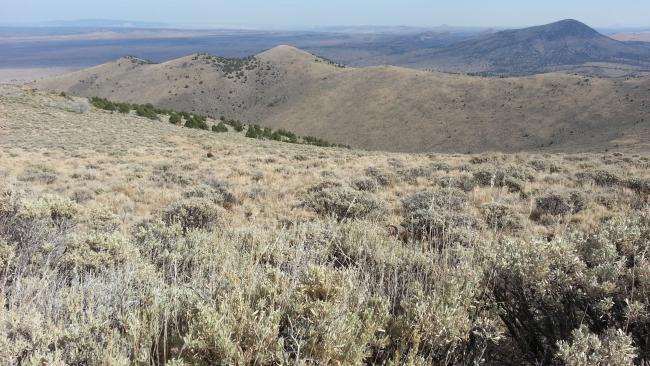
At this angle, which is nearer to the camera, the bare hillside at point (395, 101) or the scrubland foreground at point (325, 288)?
the scrubland foreground at point (325, 288)

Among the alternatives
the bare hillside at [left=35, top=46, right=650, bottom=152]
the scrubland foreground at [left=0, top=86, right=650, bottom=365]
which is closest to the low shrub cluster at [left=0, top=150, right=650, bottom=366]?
the scrubland foreground at [left=0, top=86, right=650, bottom=365]

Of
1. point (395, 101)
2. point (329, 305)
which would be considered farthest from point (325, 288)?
point (395, 101)

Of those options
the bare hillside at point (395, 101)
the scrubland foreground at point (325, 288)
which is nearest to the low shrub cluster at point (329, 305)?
the scrubland foreground at point (325, 288)

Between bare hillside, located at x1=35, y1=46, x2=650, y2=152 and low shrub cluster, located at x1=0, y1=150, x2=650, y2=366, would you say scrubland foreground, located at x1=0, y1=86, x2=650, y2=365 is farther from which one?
bare hillside, located at x1=35, y1=46, x2=650, y2=152

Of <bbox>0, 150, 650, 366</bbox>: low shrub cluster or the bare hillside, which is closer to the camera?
<bbox>0, 150, 650, 366</bbox>: low shrub cluster

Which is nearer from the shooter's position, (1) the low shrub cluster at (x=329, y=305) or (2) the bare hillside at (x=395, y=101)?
(1) the low shrub cluster at (x=329, y=305)

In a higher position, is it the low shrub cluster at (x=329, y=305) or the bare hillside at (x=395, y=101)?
the low shrub cluster at (x=329, y=305)

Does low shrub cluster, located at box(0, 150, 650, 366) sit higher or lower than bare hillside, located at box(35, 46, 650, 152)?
higher

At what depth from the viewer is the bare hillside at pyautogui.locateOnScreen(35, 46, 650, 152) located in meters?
69.9

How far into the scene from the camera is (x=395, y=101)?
89.9 m

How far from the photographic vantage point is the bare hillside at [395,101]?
229 feet

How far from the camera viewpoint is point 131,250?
4.78 meters

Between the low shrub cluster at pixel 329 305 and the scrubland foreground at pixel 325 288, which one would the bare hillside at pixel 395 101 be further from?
the low shrub cluster at pixel 329 305

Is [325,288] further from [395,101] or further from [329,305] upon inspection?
[395,101]
